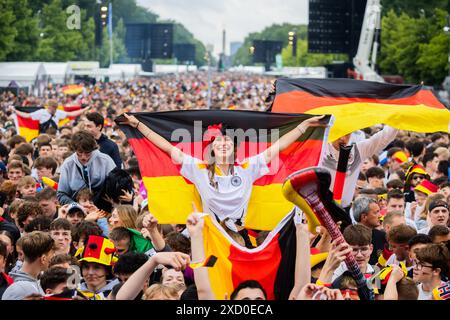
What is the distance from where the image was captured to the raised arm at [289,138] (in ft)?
26.6

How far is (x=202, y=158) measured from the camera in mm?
8195

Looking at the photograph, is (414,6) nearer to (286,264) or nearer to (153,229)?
(153,229)

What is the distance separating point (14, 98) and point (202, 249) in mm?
38508

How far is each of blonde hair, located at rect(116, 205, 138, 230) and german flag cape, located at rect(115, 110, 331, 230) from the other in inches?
17.6

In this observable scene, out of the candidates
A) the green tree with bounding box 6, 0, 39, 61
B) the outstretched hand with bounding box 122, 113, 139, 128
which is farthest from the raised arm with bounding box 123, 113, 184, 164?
the green tree with bounding box 6, 0, 39, 61

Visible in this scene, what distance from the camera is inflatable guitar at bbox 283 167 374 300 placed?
558 cm

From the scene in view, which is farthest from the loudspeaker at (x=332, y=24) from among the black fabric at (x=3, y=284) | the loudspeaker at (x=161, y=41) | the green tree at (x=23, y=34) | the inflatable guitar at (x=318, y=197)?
the loudspeaker at (x=161, y=41)

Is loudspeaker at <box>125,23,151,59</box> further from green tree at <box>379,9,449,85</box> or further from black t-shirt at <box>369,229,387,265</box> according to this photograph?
black t-shirt at <box>369,229,387,265</box>

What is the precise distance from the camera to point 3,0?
61000 millimetres

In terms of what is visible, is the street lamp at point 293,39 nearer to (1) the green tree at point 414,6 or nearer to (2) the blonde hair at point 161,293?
(1) the green tree at point 414,6

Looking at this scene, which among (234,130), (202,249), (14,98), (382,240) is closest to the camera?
(202,249)

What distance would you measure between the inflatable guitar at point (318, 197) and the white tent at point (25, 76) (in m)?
43.7
